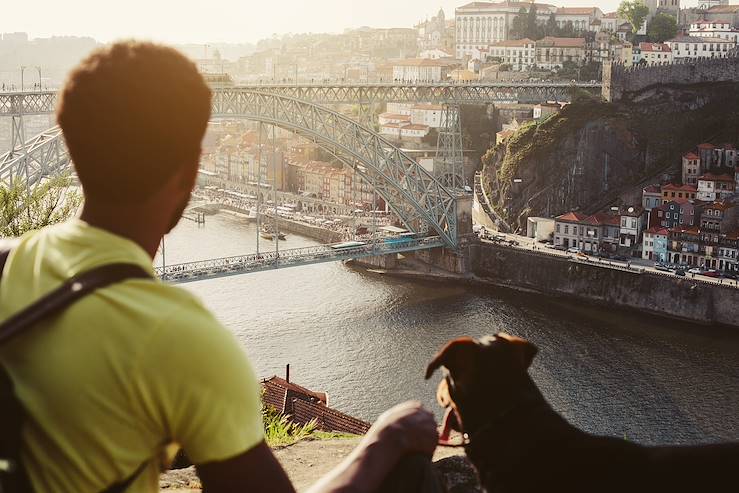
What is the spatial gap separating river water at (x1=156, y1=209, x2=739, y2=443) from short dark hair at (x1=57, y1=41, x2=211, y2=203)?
7.99 meters

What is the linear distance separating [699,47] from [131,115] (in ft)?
82.5

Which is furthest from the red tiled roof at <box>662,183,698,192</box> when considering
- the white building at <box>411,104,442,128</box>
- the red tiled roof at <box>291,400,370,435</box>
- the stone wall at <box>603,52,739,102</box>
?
the red tiled roof at <box>291,400,370,435</box>

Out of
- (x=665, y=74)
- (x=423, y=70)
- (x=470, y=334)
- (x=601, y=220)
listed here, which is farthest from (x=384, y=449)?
(x=423, y=70)

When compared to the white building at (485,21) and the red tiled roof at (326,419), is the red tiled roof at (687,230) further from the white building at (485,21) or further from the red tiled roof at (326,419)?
the white building at (485,21)

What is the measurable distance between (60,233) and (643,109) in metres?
19.9

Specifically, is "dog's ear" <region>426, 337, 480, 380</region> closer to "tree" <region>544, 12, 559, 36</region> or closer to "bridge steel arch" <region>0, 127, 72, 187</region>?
"bridge steel arch" <region>0, 127, 72, 187</region>

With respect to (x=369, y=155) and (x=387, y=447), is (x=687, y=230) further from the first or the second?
(x=387, y=447)

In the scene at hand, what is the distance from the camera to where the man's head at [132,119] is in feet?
1.85

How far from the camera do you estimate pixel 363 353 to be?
434 inches

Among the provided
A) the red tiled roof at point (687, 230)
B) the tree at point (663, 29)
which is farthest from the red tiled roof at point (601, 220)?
the tree at point (663, 29)

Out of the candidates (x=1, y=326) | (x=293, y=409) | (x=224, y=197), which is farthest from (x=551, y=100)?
(x=1, y=326)

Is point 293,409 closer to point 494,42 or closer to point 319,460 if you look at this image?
point 319,460

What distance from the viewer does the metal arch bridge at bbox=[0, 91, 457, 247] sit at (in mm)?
15078

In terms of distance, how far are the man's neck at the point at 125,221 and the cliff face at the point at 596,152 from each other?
701 inches
